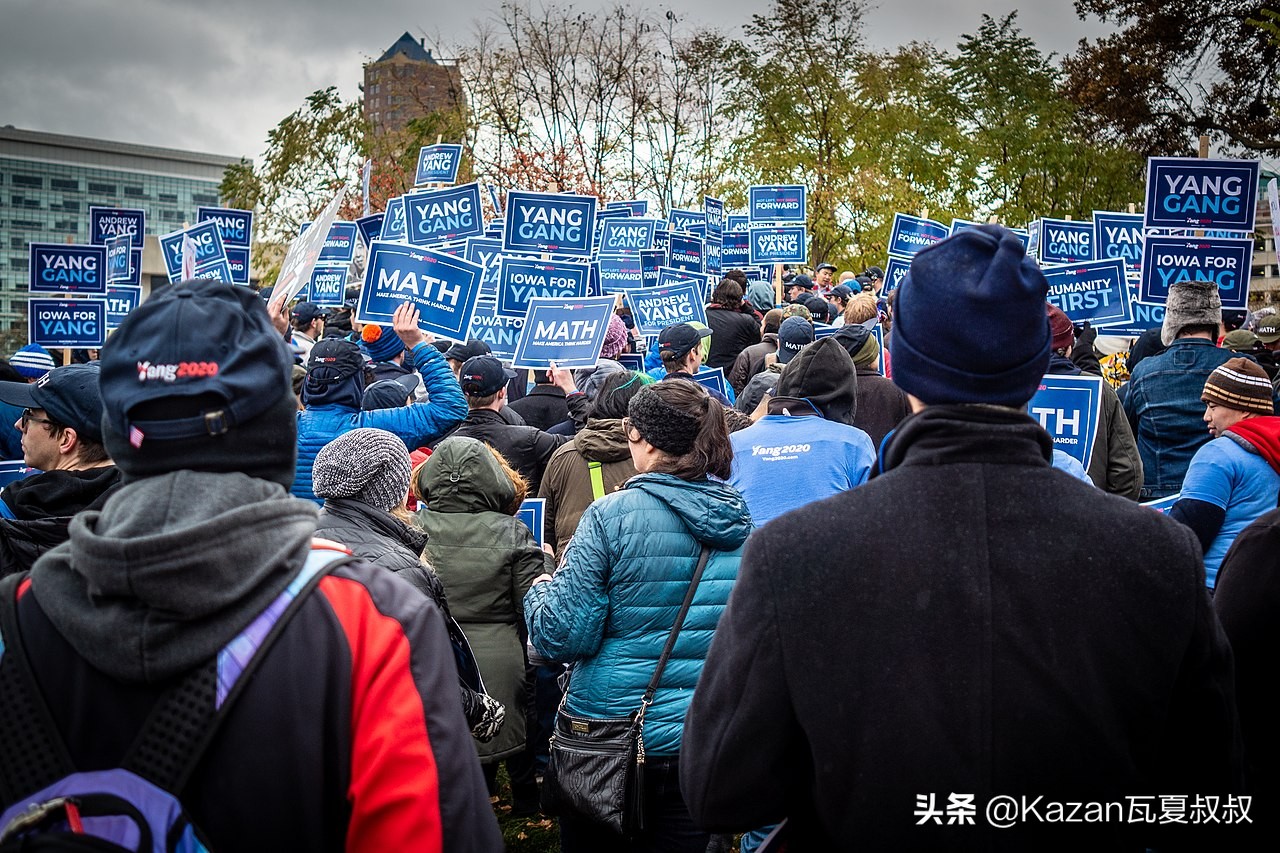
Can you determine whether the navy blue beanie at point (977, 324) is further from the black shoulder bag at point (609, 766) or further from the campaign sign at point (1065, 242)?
the campaign sign at point (1065, 242)

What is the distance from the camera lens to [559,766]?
376cm

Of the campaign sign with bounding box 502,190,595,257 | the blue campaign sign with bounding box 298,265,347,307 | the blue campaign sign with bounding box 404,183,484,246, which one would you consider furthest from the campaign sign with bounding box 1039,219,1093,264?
the blue campaign sign with bounding box 298,265,347,307

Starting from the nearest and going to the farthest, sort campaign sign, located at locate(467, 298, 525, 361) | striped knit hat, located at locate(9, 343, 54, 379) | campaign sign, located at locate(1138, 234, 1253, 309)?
campaign sign, located at locate(1138, 234, 1253, 309) < campaign sign, located at locate(467, 298, 525, 361) < striped knit hat, located at locate(9, 343, 54, 379)

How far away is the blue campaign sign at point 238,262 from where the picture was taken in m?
13.2

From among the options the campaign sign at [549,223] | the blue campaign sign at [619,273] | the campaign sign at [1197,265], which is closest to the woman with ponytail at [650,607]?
the campaign sign at [1197,265]

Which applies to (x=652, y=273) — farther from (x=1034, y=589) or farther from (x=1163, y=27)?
(x=1163, y=27)

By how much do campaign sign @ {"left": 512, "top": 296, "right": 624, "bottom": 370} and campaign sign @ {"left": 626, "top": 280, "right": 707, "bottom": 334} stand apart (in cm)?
292

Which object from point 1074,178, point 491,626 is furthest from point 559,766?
point 1074,178

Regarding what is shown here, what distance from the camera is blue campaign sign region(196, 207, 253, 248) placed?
531 inches

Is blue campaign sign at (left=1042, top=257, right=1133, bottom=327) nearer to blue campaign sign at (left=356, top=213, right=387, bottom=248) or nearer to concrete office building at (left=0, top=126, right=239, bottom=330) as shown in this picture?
blue campaign sign at (left=356, top=213, right=387, bottom=248)

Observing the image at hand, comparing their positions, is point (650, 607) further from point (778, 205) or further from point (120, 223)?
point (120, 223)

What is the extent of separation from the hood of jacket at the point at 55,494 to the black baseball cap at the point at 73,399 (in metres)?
0.19

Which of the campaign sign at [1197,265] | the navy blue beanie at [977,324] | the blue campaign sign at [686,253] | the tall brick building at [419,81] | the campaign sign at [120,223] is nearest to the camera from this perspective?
the navy blue beanie at [977,324]

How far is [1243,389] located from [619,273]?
871cm
